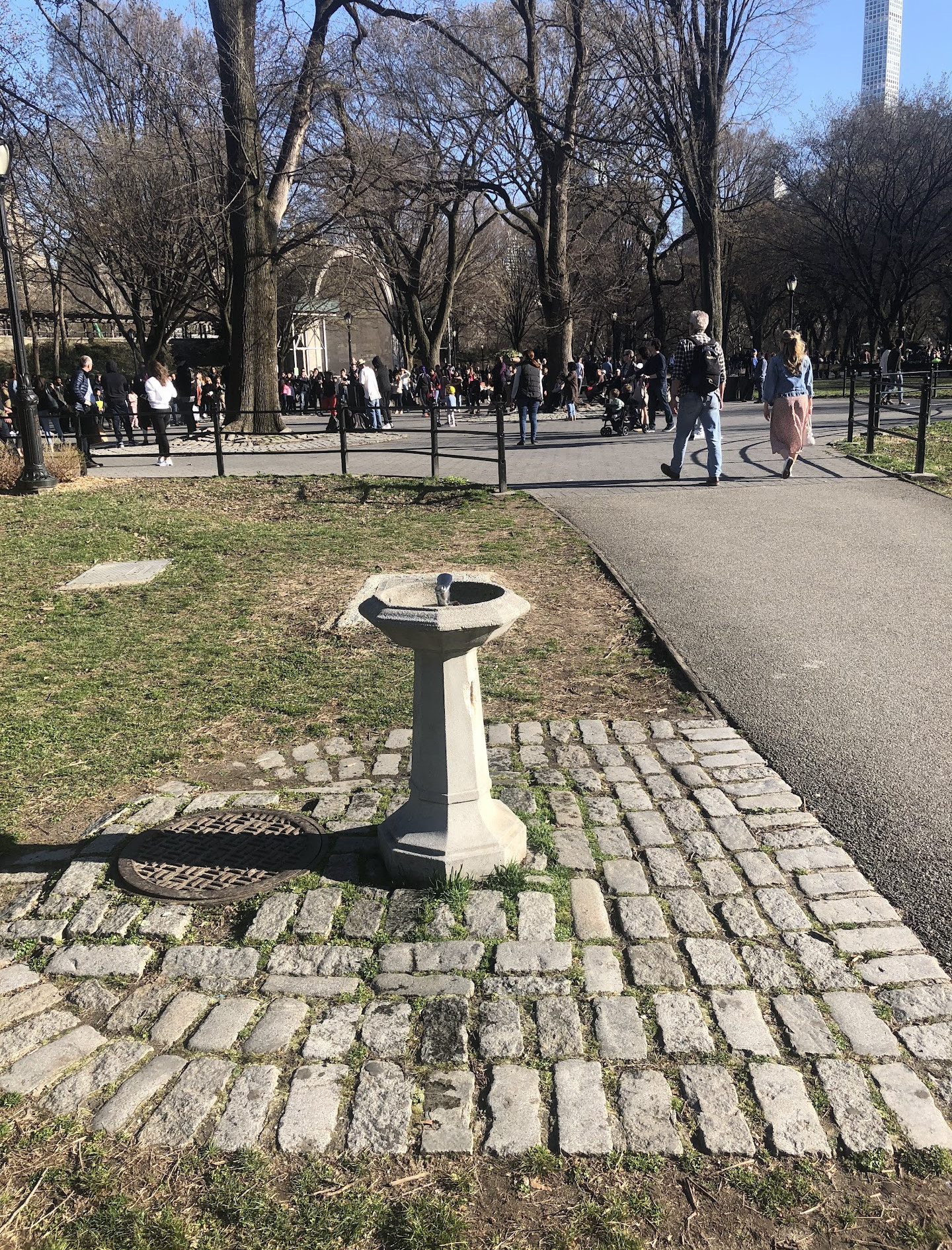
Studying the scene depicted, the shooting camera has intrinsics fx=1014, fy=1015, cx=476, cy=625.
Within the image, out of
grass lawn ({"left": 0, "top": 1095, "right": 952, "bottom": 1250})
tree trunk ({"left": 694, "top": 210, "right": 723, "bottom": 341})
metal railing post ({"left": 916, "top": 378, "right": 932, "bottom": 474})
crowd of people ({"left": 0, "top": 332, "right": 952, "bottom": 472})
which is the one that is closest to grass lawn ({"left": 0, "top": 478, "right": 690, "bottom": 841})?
grass lawn ({"left": 0, "top": 1095, "right": 952, "bottom": 1250})

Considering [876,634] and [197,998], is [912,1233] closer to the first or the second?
[197,998]

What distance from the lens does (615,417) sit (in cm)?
2097

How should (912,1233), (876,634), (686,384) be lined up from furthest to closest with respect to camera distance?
(686,384)
(876,634)
(912,1233)

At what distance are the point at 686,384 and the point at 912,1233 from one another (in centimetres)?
1080

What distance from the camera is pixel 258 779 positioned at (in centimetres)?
478

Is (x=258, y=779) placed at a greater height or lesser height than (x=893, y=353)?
lesser

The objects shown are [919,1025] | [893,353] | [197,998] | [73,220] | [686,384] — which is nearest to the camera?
[919,1025]

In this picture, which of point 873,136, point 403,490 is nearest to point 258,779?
point 403,490

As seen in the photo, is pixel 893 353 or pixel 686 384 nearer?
pixel 686 384

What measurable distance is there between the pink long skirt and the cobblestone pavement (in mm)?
9481

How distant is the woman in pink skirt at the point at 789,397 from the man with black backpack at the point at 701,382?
69 centimetres

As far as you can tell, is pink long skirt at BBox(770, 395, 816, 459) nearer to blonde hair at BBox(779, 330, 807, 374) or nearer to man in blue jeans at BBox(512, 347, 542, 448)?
blonde hair at BBox(779, 330, 807, 374)

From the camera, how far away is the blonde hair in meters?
12.1

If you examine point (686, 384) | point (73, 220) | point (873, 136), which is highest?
point (873, 136)
